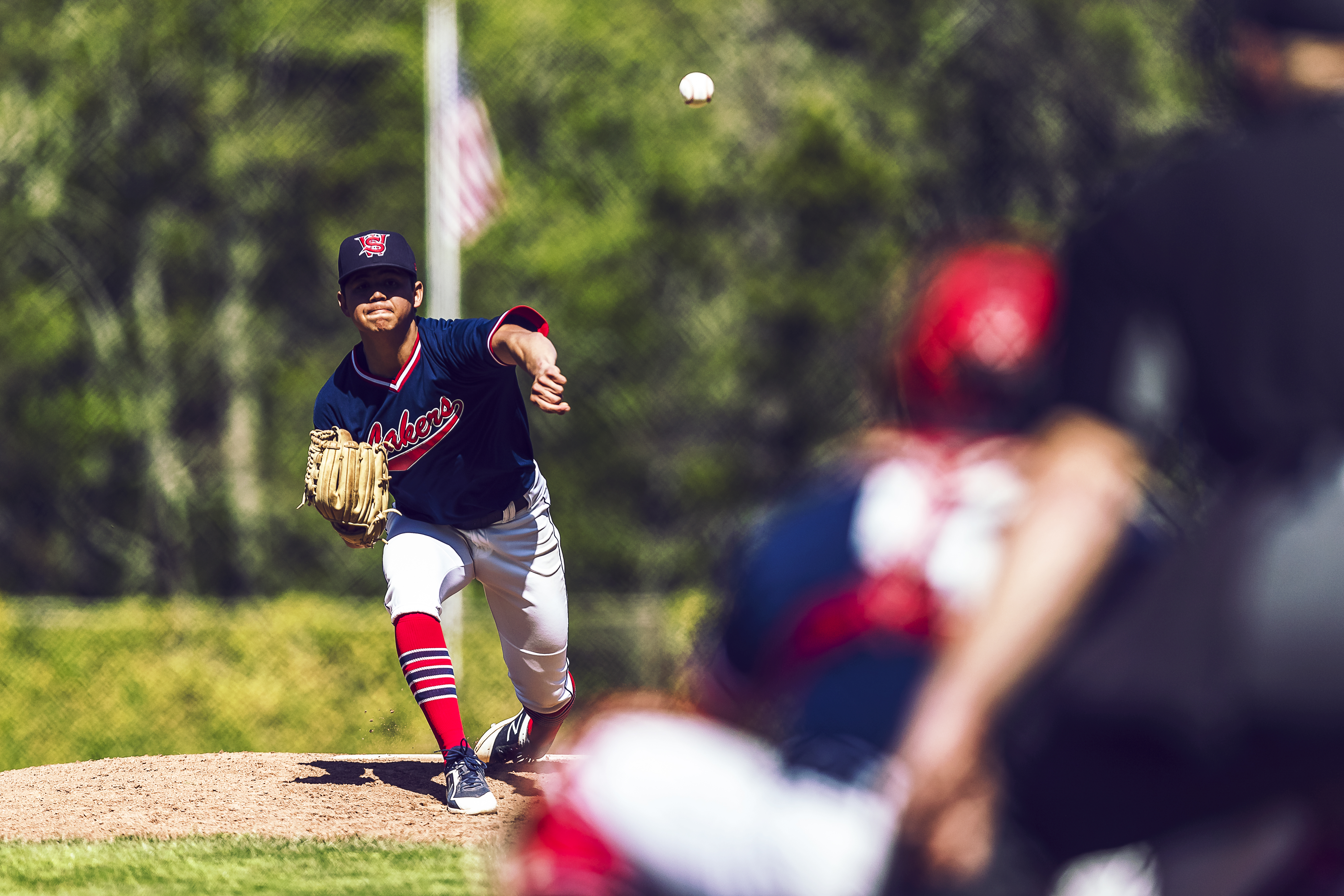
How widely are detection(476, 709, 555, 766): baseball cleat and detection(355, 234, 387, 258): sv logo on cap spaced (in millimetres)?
1859

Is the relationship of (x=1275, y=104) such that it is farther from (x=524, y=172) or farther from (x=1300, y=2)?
(x=524, y=172)

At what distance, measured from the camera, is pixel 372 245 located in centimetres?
546

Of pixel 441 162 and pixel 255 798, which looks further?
pixel 441 162

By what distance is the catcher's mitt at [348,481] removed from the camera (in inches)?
211

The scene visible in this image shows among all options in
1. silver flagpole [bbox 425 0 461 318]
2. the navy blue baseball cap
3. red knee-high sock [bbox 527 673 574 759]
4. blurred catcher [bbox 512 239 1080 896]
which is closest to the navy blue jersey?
the navy blue baseball cap

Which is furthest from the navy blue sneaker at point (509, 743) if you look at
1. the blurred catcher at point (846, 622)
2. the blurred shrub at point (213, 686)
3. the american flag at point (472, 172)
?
the american flag at point (472, 172)

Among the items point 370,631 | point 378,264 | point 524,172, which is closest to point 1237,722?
point 378,264

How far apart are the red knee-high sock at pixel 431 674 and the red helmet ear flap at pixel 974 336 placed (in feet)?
10.9

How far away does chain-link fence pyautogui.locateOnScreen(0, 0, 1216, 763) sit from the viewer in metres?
24.1

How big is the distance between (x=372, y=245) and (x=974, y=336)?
11.9 ft

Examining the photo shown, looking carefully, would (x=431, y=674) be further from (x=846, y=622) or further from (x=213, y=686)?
(x=213, y=686)

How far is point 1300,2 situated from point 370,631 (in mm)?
10169

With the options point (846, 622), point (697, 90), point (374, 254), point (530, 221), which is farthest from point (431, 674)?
point (530, 221)

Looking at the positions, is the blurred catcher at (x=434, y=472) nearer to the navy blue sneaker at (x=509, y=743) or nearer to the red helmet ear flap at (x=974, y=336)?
the navy blue sneaker at (x=509, y=743)
